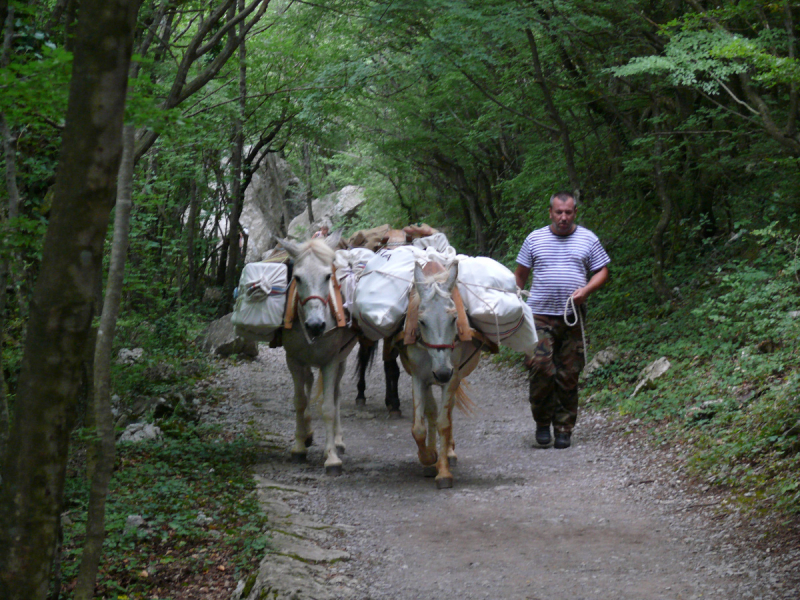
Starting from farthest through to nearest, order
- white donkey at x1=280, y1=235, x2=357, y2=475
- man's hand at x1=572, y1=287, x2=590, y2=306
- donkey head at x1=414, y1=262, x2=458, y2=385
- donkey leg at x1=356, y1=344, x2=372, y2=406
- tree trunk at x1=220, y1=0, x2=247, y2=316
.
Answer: tree trunk at x1=220, y1=0, x2=247, y2=316 → donkey leg at x1=356, y1=344, x2=372, y2=406 → man's hand at x1=572, y1=287, x2=590, y2=306 → white donkey at x1=280, y1=235, x2=357, y2=475 → donkey head at x1=414, y1=262, x2=458, y2=385

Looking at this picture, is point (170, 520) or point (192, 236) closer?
point (170, 520)

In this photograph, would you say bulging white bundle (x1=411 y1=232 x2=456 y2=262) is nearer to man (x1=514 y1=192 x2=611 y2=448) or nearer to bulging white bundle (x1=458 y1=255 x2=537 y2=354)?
bulging white bundle (x1=458 y1=255 x2=537 y2=354)

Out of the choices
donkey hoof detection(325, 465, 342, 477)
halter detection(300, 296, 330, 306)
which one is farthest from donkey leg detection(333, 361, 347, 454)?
halter detection(300, 296, 330, 306)

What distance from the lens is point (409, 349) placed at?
21.1 ft

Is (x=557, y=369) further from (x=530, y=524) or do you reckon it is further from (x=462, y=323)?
(x=530, y=524)

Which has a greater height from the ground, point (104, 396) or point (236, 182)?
point (236, 182)

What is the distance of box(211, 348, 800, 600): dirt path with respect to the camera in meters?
4.20

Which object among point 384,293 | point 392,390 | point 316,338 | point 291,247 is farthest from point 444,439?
point 392,390

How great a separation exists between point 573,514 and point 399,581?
1.73 meters

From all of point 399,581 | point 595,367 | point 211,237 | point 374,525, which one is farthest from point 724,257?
point 211,237

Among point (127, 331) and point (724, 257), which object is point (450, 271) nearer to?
point (724, 257)

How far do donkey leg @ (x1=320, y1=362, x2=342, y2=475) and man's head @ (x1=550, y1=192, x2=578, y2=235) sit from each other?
2584 mm

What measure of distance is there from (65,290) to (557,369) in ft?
19.2

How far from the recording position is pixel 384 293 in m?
6.52
